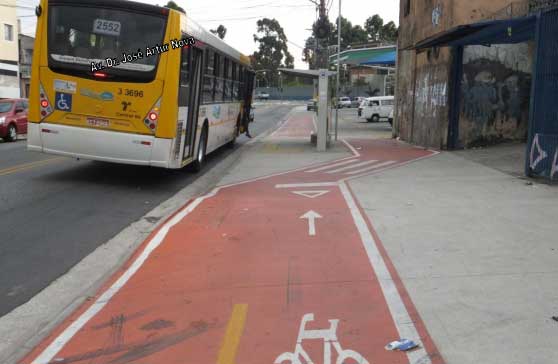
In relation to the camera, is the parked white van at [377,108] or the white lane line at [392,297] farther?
the parked white van at [377,108]

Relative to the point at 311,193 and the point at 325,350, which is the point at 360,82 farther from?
the point at 325,350

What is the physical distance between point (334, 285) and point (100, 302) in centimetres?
231

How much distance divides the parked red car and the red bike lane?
15.2 metres

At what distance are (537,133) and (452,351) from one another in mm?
9353

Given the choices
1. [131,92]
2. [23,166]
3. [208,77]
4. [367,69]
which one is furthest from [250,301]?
[367,69]

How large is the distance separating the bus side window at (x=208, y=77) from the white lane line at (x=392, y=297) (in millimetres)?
6081

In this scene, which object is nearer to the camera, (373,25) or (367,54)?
(367,54)

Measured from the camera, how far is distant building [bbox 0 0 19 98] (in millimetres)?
47125

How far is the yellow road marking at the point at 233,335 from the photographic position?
4465mm

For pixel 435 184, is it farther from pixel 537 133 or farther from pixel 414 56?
pixel 414 56

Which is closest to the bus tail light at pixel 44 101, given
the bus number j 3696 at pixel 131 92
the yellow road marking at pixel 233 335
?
the bus number j 3696 at pixel 131 92

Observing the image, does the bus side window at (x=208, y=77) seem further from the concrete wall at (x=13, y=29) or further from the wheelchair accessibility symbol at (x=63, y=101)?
the concrete wall at (x=13, y=29)

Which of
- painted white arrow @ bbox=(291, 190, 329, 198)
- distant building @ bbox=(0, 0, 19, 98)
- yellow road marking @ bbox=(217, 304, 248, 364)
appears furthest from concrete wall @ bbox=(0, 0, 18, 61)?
yellow road marking @ bbox=(217, 304, 248, 364)

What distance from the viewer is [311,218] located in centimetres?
939
